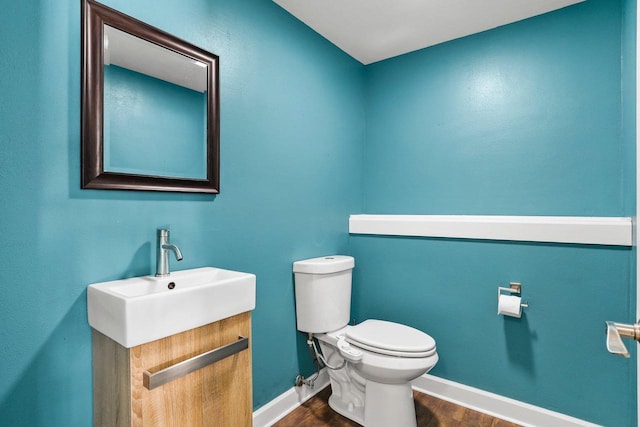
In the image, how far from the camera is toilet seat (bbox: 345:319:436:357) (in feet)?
4.93

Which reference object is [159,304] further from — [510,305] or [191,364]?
[510,305]

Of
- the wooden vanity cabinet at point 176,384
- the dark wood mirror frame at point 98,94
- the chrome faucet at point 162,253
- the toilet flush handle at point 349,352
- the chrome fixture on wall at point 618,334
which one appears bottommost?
the toilet flush handle at point 349,352

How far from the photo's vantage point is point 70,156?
3.35 feet

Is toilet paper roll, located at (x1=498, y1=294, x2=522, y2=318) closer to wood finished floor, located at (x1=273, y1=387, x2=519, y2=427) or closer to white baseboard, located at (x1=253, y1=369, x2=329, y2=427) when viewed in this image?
wood finished floor, located at (x1=273, y1=387, x2=519, y2=427)

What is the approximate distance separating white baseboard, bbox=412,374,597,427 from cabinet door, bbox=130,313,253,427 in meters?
1.30

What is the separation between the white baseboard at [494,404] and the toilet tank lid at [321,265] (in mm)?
936

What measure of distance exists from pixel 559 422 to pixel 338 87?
232 cm

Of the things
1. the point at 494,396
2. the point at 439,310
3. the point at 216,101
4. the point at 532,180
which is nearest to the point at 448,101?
the point at 532,180

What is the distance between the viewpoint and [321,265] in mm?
1789

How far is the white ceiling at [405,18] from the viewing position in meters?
1.73

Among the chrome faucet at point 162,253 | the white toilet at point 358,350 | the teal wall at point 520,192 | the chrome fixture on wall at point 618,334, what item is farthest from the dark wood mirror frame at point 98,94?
the teal wall at point 520,192

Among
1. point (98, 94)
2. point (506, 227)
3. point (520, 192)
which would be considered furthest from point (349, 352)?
point (98, 94)

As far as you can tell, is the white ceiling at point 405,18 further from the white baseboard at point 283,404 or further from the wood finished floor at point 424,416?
the wood finished floor at point 424,416

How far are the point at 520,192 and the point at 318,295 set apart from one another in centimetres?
130
